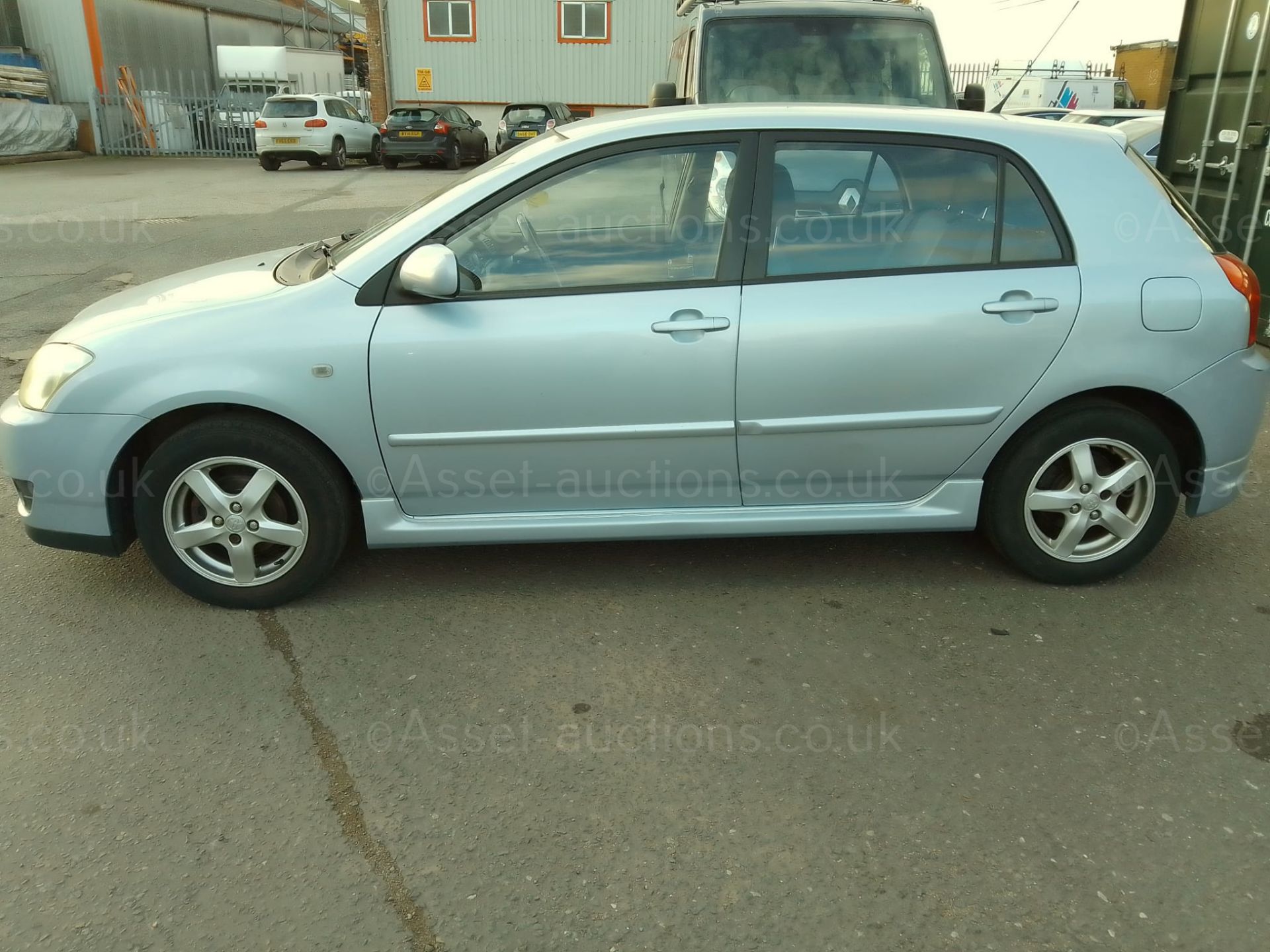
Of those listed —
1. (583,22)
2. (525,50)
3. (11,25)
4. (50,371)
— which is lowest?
(50,371)

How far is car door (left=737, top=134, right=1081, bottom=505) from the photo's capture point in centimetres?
362

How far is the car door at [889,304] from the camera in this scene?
3617 mm

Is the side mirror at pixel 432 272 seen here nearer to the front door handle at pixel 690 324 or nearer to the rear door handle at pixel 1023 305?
the front door handle at pixel 690 324

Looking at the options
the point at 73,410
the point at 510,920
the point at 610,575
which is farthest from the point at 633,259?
the point at 510,920

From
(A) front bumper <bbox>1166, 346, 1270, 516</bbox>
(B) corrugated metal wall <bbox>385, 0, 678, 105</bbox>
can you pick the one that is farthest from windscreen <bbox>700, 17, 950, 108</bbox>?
(B) corrugated metal wall <bbox>385, 0, 678, 105</bbox>

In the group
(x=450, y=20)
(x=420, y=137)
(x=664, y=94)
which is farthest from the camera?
(x=450, y=20)

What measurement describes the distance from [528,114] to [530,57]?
6455 millimetres

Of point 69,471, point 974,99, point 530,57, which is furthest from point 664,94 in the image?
point 530,57

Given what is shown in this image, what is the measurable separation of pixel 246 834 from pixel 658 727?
3.65ft

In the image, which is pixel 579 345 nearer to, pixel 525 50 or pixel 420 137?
pixel 420 137

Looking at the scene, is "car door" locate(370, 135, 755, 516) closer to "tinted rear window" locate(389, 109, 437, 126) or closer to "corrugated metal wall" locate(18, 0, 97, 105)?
"tinted rear window" locate(389, 109, 437, 126)

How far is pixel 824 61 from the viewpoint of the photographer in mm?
7605

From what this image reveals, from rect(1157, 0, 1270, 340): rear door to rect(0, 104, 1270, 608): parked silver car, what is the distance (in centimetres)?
381

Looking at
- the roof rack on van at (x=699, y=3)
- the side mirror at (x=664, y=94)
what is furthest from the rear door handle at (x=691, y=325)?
the roof rack on van at (x=699, y=3)
